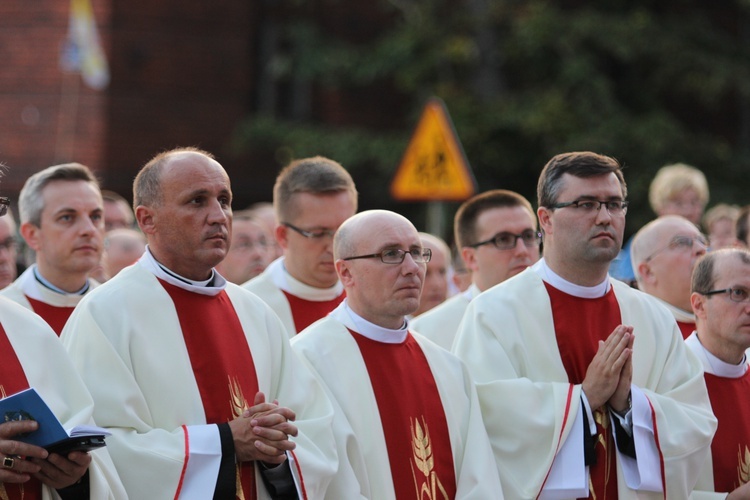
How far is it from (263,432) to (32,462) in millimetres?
917

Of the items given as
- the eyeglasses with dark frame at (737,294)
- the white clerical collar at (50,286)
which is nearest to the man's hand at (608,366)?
the eyeglasses with dark frame at (737,294)

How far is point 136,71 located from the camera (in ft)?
53.1

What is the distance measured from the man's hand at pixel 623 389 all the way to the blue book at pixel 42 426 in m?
2.42

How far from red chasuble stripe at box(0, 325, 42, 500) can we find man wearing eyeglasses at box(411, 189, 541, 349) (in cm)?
337

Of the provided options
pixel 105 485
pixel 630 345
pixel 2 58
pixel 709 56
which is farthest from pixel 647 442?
pixel 2 58

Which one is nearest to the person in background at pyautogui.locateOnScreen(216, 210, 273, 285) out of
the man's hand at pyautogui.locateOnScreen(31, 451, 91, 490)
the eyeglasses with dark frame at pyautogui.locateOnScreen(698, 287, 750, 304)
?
the eyeglasses with dark frame at pyautogui.locateOnScreen(698, 287, 750, 304)

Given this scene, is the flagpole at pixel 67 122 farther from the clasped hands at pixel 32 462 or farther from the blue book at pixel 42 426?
the blue book at pixel 42 426

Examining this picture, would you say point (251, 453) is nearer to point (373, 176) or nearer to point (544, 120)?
A: point (544, 120)

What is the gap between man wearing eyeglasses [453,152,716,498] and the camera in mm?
5664

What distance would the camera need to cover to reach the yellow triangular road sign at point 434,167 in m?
11.0

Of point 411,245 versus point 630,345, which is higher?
point 411,245

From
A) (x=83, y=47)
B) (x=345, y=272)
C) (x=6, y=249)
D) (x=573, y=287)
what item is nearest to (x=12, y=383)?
(x=345, y=272)

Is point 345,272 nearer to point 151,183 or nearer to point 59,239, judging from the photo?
point 151,183

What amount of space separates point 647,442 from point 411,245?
4.71ft
